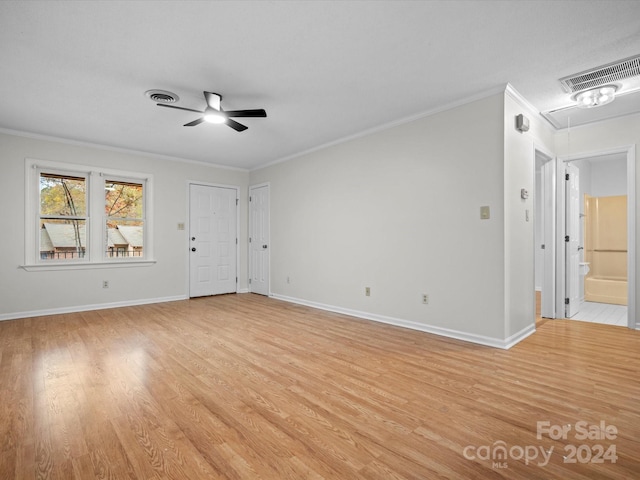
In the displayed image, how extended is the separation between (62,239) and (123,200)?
1.07 m

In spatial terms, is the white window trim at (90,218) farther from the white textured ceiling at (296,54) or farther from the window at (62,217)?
the white textured ceiling at (296,54)

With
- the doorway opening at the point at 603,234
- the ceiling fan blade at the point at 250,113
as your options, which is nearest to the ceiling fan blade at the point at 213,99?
the ceiling fan blade at the point at 250,113

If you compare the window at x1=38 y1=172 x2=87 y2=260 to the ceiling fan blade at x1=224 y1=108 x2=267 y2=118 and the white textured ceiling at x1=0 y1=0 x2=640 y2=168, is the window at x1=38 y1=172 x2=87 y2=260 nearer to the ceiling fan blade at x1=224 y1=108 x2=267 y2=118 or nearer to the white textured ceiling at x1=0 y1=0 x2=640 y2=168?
the white textured ceiling at x1=0 y1=0 x2=640 y2=168

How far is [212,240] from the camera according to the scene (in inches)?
259

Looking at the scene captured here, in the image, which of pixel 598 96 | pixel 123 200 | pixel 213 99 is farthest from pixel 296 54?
pixel 123 200

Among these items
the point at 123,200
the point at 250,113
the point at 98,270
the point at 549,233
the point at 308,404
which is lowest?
the point at 308,404

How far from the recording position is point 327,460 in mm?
1637

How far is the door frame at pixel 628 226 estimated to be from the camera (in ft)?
12.9

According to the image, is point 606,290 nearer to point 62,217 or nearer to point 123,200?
point 123,200

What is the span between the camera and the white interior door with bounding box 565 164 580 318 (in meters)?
4.56

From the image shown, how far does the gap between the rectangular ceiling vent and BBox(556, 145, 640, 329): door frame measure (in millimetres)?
1370

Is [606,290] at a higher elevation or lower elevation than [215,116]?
lower

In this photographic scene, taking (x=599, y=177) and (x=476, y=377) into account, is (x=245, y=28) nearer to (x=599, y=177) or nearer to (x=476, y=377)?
(x=476, y=377)

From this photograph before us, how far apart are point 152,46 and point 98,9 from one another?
442mm
